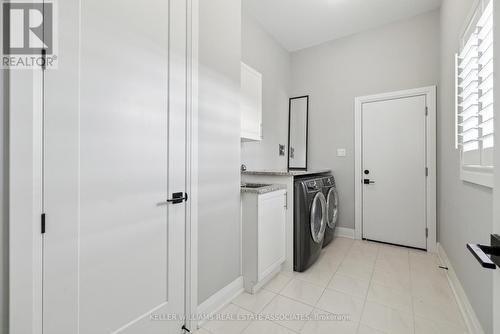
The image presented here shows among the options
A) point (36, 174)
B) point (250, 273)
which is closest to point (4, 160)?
point (36, 174)

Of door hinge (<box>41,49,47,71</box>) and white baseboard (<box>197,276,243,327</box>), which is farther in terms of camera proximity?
white baseboard (<box>197,276,243,327</box>)

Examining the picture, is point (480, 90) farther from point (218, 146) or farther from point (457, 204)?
point (218, 146)

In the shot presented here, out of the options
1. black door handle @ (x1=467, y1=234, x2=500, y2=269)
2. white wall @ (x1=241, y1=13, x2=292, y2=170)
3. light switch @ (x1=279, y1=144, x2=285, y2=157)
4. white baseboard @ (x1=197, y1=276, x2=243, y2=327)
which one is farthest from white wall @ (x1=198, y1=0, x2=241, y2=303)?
light switch @ (x1=279, y1=144, x2=285, y2=157)

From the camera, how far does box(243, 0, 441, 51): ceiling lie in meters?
2.68

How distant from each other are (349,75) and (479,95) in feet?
7.42

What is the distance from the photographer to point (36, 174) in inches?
33.1

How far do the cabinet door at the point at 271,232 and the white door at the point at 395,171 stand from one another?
1695 millimetres

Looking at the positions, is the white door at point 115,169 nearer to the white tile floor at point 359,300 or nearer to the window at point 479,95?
the white tile floor at point 359,300

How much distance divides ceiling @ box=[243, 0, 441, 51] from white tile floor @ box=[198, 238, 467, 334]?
3.11 metres

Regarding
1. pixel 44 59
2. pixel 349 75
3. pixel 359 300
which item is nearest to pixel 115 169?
pixel 44 59

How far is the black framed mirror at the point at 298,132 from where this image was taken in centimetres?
369

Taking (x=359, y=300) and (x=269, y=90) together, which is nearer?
(x=359, y=300)

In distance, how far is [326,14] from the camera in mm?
2865

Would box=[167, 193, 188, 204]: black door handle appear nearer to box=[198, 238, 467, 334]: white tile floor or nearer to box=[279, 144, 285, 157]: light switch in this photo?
box=[198, 238, 467, 334]: white tile floor
